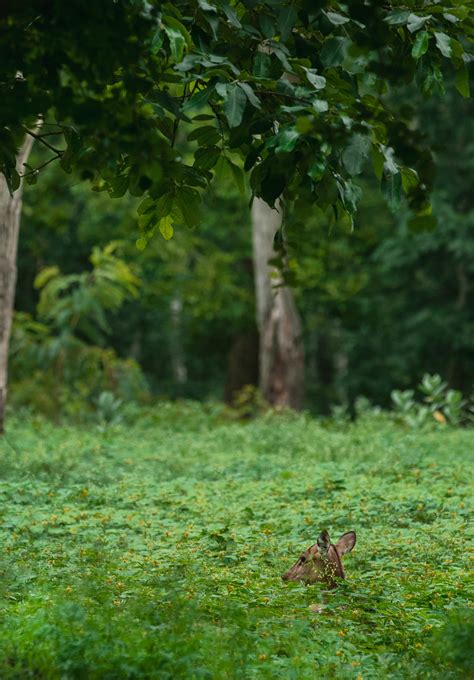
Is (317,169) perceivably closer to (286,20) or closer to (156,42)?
(286,20)

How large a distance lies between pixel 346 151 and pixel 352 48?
462 millimetres

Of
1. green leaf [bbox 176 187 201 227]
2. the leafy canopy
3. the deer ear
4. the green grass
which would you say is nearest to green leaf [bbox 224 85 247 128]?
the leafy canopy

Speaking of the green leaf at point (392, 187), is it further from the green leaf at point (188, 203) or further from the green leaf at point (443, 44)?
the green leaf at point (188, 203)

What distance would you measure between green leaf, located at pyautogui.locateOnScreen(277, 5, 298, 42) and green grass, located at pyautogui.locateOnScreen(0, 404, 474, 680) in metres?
2.72

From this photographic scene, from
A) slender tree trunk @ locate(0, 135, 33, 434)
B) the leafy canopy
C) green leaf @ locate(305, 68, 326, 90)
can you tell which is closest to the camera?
the leafy canopy

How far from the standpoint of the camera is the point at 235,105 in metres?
4.55

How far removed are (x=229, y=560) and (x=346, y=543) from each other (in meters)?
0.78

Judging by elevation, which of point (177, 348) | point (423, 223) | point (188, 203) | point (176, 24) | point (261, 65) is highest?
point (176, 24)

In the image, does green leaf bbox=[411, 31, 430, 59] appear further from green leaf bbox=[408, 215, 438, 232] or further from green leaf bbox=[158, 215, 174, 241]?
green leaf bbox=[158, 215, 174, 241]

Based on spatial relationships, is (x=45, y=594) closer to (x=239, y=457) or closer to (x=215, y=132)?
(x=215, y=132)

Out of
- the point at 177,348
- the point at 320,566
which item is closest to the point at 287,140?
the point at 320,566

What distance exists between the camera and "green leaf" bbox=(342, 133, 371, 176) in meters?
4.55

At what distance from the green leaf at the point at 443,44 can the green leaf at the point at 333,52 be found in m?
0.44

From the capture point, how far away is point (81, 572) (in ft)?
19.4
